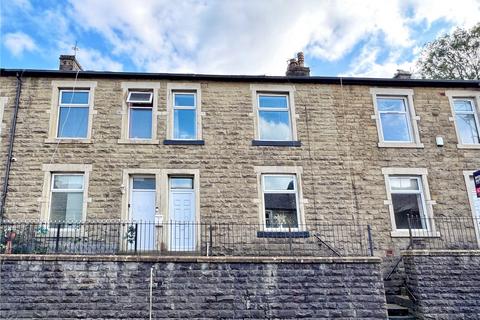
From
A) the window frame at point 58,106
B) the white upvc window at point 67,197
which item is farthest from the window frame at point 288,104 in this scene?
the white upvc window at point 67,197

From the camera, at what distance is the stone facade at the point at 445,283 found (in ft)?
27.3

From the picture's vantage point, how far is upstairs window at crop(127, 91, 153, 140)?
37.3 feet

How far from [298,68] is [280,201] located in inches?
194

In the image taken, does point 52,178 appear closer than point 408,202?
Answer: Yes

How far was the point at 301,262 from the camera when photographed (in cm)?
816

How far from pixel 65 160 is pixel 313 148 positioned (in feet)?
24.8

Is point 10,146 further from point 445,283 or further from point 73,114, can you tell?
point 445,283

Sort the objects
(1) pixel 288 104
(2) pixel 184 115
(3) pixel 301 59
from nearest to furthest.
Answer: (2) pixel 184 115, (1) pixel 288 104, (3) pixel 301 59

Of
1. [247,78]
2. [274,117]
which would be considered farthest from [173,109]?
[274,117]

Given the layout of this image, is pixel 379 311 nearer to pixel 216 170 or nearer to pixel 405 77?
pixel 216 170

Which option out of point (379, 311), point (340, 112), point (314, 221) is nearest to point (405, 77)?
point (340, 112)

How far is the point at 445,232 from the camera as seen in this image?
421 inches

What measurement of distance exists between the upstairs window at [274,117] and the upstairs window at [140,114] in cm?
358

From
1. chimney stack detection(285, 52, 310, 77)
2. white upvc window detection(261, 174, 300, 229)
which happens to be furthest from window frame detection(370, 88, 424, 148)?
white upvc window detection(261, 174, 300, 229)
